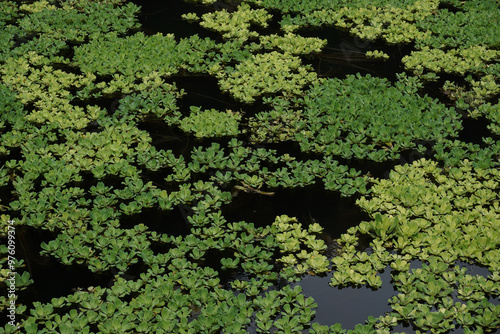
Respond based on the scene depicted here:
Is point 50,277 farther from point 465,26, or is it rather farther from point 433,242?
point 465,26

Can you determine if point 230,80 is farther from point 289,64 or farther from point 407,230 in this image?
point 407,230

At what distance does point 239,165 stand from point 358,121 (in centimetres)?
180

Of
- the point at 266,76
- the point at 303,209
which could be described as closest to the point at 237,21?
the point at 266,76

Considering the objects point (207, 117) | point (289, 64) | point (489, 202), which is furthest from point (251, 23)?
point (489, 202)

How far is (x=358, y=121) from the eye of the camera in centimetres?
712

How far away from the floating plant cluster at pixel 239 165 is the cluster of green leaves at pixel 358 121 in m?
0.03

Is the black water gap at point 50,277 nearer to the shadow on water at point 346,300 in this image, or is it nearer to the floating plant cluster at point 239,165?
the floating plant cluster at point 239,165

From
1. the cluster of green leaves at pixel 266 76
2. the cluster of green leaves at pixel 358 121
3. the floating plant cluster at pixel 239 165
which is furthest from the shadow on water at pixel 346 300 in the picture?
the cluster of green leaves at pixel 266 76

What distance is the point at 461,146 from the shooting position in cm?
683

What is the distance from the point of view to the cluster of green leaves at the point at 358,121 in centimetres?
682

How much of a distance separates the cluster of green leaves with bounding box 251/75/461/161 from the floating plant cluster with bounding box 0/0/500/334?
0.03m

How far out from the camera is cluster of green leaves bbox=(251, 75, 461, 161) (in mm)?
6816

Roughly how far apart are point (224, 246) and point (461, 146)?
3.48 m

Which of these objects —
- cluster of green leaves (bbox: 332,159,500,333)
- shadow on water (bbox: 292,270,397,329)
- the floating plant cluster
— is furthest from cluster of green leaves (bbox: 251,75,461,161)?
shadow on water (bbox: 292,270,397,329)
